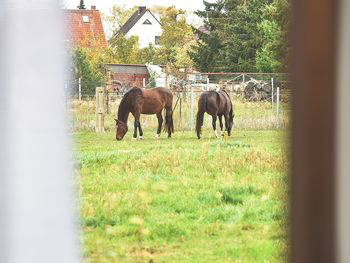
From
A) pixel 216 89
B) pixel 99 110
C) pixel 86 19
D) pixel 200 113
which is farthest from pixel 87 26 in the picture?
pixel 200 113

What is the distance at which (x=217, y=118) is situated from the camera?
1.39 metres

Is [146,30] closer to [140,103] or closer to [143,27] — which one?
[143,27]

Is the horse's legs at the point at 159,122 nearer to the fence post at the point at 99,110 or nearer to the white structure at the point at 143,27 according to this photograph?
the fence post at the point at 99,110

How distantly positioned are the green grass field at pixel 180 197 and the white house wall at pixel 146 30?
233mm

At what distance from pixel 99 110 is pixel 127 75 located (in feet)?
0.33

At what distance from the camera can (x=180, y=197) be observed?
1358 mm

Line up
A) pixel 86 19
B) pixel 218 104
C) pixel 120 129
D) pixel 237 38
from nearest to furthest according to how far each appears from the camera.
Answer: pixel 86 19, pixel 237 38, pixel 218 104, pixel 120 129

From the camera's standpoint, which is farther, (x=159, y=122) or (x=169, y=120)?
(x=159, y=122)

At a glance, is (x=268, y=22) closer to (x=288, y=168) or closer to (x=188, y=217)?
(x=188, y=217)

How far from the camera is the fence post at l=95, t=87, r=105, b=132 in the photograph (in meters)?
1.28

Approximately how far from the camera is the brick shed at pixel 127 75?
127 centimetres

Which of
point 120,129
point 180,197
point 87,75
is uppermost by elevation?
point 87,75
